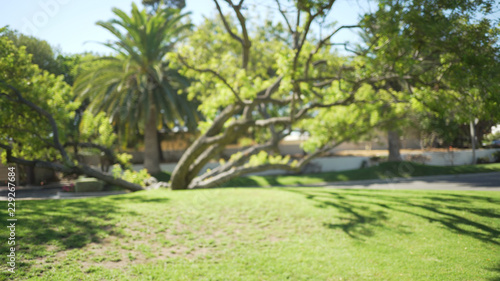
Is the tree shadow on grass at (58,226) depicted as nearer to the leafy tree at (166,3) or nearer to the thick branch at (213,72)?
the thick branch at (213,72)

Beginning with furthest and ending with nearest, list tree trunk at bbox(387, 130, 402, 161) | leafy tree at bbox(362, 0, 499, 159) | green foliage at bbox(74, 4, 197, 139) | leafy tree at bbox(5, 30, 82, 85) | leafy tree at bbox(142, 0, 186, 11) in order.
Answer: leafy tree at bbox(142, 0, 186, 11)
tree trunk at bbox(387, 130, 402, 161)
green foliage at bbox(74, 4, 197, 139)
leafy tree at bbox(5, 30, 82, 85)
leafy tree at bbox(362, 0, 499, 159)

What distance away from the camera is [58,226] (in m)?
6.57

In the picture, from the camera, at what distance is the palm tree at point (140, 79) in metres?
17.7

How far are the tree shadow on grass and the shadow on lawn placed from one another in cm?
535

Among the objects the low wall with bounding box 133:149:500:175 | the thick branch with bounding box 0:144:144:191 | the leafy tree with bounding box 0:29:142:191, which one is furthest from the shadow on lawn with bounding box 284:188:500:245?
the low wall with bounding box 133:149:500:175

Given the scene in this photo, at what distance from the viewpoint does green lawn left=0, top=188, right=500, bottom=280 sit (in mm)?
5590

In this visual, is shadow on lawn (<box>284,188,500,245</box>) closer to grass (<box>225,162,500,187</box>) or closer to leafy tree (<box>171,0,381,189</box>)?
→ leafy tree (<box>171,0,381,189</box>)

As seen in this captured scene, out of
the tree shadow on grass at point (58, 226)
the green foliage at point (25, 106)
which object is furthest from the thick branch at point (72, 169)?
the tree shadow on grass at point (58, 226)

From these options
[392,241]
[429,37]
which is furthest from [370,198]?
[429,37]

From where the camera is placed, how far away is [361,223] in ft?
26.7

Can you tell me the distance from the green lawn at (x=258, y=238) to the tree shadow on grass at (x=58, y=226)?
0.06 ft

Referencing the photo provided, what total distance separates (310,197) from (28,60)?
8.86m

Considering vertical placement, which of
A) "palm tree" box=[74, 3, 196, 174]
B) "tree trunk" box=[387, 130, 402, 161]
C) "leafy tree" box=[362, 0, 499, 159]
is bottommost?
"tree trunk" box=[387, 130, 402, 161]

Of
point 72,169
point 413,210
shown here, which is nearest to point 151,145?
point 72,169
